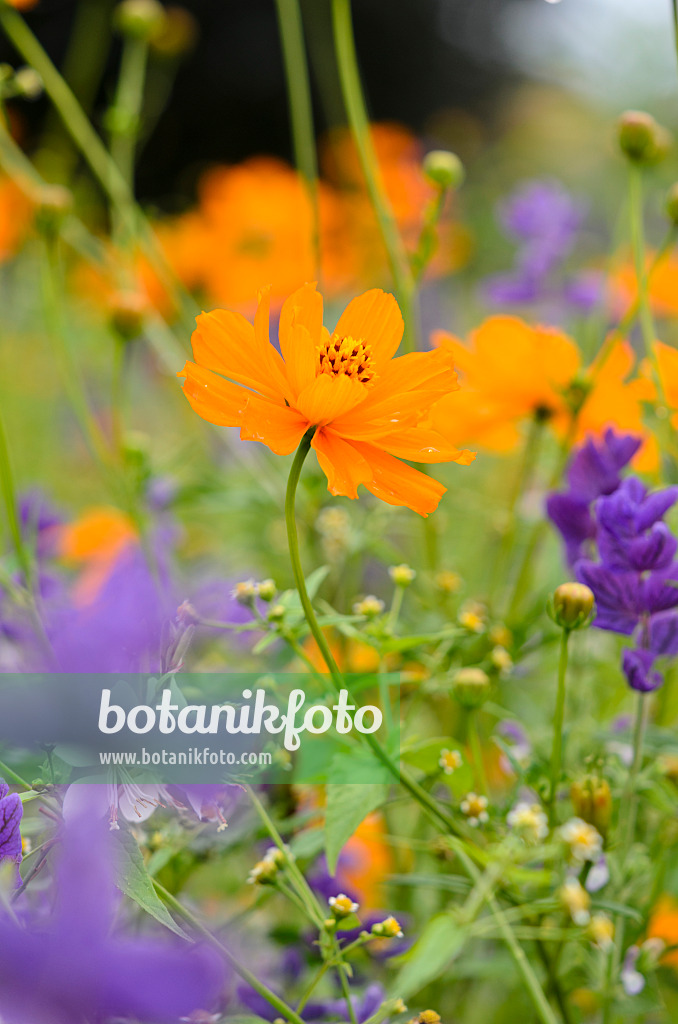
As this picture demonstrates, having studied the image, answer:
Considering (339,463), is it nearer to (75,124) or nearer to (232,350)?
(232,350)

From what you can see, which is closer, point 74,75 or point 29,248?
point 29,248

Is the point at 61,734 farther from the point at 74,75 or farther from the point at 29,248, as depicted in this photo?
the point at 74,75

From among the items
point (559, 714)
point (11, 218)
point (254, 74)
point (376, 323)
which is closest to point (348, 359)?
point (376, 323)

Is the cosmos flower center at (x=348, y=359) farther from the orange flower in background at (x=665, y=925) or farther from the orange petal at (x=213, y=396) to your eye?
the orange flower in background at (x=665, y=925)

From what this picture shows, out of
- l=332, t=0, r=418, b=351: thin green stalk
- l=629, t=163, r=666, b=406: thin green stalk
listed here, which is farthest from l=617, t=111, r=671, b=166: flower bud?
l=332, t=0, r=418, b=351: thin green stalk

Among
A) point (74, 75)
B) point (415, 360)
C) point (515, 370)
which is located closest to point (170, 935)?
point (415, 360)

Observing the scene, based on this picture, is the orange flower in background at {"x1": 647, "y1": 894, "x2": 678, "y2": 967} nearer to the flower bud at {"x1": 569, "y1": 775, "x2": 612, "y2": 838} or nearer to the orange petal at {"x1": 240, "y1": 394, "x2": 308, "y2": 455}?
the flower bud at {"x1": 569, "y1": 775, "x2": 612, "y2": 838}
